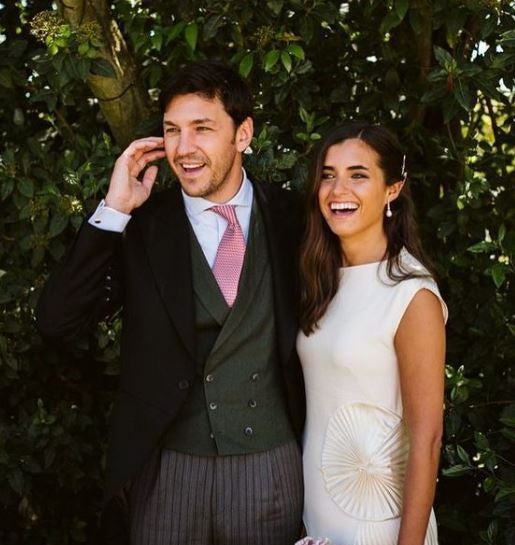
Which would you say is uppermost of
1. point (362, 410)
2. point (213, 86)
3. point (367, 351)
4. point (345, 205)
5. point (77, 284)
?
point (213, 86)

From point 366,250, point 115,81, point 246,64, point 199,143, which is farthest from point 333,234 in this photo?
point 115,81

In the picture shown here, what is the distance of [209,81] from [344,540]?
123 cm

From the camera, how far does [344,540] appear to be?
2566 millimetres

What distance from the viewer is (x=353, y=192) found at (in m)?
2.59

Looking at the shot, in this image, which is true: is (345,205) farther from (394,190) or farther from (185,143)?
(185,143)

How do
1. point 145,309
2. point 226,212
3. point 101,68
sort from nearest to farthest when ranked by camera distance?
1. point 145,309
2. point 226,212
3. point 101,68

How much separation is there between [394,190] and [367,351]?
46cm

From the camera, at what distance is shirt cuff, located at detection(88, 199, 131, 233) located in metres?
2.50

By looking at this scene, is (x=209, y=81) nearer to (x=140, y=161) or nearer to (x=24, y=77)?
(x=140, y=161)

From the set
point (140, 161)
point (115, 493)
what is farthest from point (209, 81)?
point (115, 493)

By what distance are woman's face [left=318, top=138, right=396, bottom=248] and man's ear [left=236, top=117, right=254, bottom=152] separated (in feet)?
0.78

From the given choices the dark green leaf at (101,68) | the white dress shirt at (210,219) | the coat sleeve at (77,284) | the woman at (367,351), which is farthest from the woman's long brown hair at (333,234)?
the dark green leaf at (101,68)

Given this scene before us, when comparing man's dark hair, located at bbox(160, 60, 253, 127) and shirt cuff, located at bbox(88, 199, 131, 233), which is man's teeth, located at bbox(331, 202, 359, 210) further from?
shirt cuff, located at bbox(88, 199, 131, 233)

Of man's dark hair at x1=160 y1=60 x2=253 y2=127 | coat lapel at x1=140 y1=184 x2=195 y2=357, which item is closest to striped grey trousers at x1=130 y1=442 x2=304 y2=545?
coat lapel at x1=140 y1=184 x2=195 y2=357
